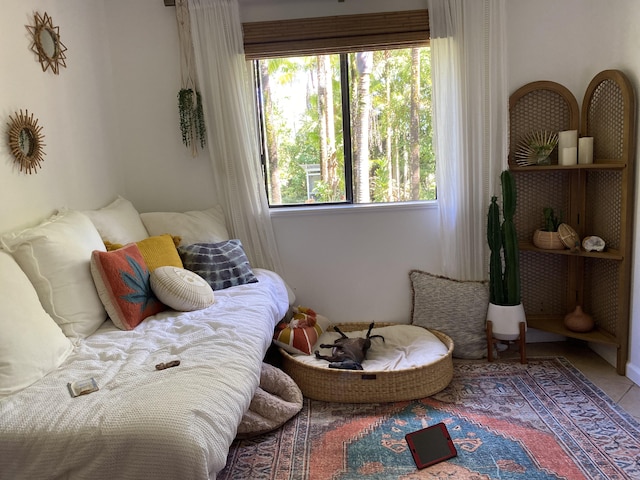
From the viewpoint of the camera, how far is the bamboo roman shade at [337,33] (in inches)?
114

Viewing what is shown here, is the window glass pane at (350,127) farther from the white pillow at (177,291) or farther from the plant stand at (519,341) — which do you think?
the white pillow at (177,291)

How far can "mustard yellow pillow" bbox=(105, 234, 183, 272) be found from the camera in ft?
8.20

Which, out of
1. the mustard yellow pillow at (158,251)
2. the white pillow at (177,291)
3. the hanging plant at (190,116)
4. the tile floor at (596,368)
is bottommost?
the tile floor at (596,368)

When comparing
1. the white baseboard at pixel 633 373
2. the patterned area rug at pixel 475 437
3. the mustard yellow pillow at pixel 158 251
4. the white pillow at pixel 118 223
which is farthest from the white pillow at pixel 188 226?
the white baseboard at pixel 633 373

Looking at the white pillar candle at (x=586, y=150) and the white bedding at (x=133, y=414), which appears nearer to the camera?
the white bedding at (x=133, y=414)

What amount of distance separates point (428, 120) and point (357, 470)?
6.64ft

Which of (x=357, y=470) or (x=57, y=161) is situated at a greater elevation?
(x=57, y=161)

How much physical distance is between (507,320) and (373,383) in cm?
88

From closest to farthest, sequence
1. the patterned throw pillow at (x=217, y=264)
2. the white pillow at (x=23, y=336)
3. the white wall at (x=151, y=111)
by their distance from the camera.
A: the white pillow at (x=23, y=336) < the patterned throw pillow at (x=217, y=264) < the white wall at (x=151, y=111)

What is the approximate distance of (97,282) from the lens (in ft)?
7.16

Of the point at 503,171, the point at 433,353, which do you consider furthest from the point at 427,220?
the point at 433,353

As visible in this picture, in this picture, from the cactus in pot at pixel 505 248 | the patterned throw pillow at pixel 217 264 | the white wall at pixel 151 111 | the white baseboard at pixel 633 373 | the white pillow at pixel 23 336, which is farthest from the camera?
the white wall at pixel 151 111

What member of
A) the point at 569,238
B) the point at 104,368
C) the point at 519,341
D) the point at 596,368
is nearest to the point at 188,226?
the point at 104,368

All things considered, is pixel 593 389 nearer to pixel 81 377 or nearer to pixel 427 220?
pixel 427 220
